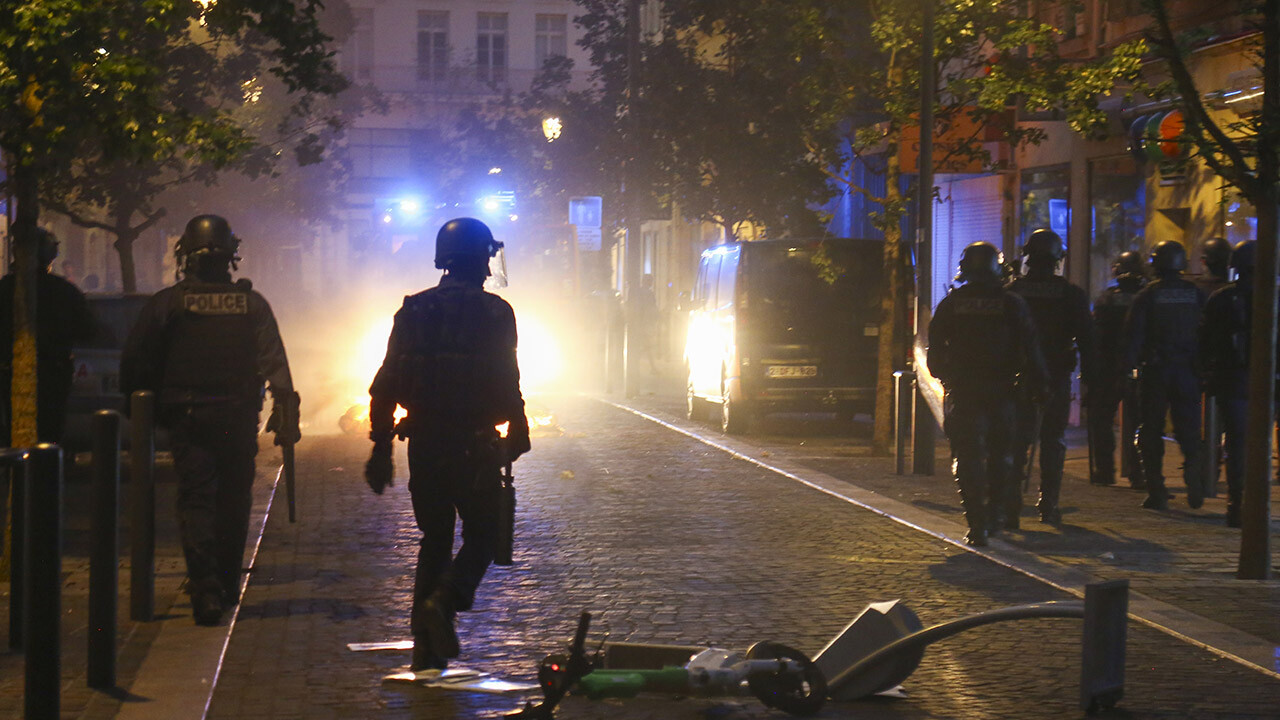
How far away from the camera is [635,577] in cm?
905

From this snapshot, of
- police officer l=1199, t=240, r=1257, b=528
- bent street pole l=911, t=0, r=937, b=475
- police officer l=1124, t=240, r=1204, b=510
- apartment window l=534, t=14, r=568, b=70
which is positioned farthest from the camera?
apartment window l=534, t=14, r=568, b=70

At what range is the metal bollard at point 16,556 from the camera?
714 centimetres

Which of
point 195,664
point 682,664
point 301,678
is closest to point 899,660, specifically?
point 682,664

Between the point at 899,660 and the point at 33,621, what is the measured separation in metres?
2.94

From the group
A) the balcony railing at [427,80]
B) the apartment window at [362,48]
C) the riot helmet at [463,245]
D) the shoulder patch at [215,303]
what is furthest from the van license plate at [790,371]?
the apartment window at [362,48]

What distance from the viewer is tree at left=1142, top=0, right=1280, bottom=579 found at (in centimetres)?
901

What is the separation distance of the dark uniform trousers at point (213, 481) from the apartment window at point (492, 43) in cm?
8398

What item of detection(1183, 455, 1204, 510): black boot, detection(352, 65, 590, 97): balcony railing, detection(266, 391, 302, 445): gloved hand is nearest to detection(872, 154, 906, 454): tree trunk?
detection(1183, 455, 1204, 510): black boot

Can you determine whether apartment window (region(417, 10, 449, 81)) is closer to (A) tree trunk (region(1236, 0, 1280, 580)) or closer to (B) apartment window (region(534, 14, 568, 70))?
(B) apartment window (region(534, 14, 568, 70))

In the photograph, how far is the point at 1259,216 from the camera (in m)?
9.14

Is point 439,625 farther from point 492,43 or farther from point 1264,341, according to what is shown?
point 492,43

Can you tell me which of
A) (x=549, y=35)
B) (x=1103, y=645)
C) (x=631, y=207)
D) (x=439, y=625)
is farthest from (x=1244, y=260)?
(x=549, y=35)

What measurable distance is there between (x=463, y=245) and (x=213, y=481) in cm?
201

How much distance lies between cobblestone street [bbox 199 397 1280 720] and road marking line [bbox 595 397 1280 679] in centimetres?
11
